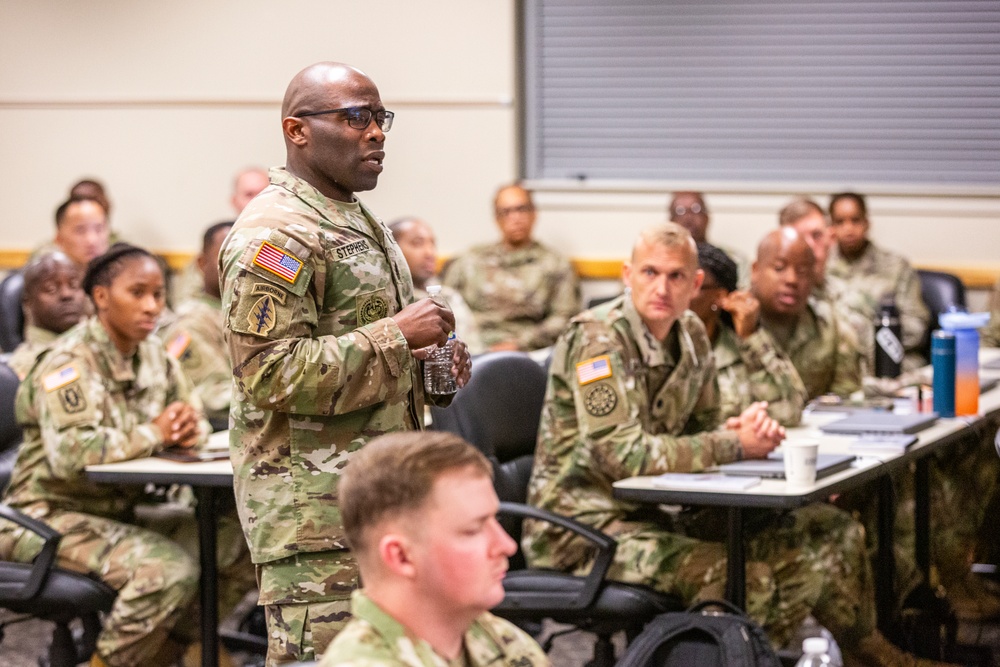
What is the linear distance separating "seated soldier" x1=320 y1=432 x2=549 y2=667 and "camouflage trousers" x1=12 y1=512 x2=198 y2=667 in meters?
2.13

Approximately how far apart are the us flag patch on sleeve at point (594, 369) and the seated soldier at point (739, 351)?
2.40 ft

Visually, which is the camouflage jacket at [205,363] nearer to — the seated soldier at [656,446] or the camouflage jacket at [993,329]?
the seated soldier at [656,446]

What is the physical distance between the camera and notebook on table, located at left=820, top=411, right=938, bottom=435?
152 inches

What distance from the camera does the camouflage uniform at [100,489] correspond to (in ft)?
11.7

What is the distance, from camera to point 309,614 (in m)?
2.33

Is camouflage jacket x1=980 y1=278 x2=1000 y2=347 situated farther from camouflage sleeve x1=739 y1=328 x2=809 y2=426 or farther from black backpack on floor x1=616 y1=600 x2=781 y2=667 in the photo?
black backpack on floor x1=616 y1=600 x2=781 y2=667

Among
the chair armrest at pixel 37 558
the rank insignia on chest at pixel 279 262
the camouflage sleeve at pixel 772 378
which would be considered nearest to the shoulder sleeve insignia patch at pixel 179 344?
A: the chair armrest at pixel 37 558

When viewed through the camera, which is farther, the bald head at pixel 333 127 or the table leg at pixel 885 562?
the table leg at pixel 885 562

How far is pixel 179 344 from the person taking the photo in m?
4.71

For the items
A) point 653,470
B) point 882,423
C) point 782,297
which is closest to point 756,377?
point 882,423

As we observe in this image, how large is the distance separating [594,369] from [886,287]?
3722 mm

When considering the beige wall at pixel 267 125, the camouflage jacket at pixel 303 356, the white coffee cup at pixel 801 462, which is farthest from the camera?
the beige wall at pixel 267 125

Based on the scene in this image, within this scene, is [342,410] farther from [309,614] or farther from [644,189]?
[644,189]

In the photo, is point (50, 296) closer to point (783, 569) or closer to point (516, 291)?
point (516, 291)
